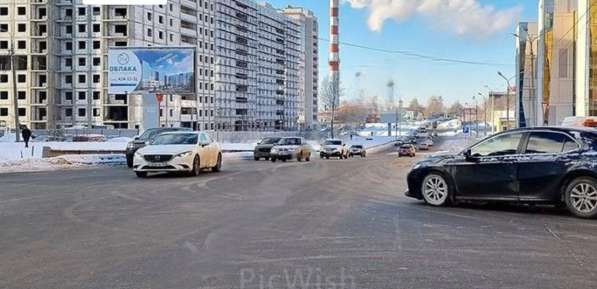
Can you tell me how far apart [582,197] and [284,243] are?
5.14m

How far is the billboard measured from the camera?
4741cm

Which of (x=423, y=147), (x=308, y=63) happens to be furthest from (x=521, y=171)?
(x=308, y=63)

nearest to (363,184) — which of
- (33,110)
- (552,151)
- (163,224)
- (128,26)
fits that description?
(552,151)

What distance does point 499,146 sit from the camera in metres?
11.6

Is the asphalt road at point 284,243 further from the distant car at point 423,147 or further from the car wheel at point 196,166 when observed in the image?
the distant car at point 423,147

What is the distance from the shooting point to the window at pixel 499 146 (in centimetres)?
1145

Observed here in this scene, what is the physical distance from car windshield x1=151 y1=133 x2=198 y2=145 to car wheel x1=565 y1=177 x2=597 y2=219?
13.1 m

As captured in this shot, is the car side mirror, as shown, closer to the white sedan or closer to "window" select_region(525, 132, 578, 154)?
"window" select_region(525, 132, 578, 154)

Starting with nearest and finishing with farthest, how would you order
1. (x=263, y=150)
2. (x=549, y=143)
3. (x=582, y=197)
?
A: (x=582, y=197)
(x=549, y=143)
(x=263, y=150)

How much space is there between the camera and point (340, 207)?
1209 centimetres

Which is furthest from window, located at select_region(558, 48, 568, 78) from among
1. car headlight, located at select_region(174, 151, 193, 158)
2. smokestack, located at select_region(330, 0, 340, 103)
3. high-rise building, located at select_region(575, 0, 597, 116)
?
smokestack, located at select_region(330, 0, 340, 103)

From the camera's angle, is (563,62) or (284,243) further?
(563,62)

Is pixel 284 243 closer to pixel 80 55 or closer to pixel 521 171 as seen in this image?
pixel 521 171

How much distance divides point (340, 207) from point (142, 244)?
4641 millimetres
